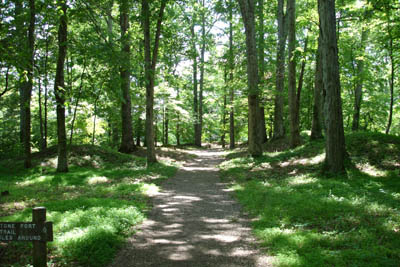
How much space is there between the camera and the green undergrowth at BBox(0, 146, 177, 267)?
4.38m

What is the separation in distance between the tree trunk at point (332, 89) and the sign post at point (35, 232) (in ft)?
27.9

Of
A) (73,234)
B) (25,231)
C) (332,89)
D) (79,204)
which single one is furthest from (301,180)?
(25,231)

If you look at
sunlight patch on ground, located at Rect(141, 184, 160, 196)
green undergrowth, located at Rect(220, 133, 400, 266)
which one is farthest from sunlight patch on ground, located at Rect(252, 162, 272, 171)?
sunlight patch on ground, located at Rect(141, 184, 160, 196)

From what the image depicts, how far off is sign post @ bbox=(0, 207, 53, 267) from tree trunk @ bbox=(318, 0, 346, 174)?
8516mm

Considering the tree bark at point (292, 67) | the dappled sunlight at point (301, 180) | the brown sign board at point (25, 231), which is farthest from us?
the tree bark at point (292, 67)

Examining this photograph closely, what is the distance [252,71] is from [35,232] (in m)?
13.3

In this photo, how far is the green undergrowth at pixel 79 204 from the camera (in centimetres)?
438

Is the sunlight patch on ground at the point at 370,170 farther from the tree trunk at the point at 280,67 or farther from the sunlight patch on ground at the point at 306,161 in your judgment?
the tree trunk at the point at 280,67

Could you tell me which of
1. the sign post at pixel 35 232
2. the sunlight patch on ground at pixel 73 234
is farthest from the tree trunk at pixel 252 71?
the sign post at pixel 35 232

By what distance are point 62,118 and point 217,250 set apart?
10.5 metres

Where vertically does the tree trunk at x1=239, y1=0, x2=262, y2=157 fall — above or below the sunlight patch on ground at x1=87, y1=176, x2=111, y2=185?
above

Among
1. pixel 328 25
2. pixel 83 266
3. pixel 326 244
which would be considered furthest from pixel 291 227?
pixel 328 25

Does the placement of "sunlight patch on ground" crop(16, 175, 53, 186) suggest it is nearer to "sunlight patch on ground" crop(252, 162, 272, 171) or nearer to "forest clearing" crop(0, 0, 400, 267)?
"forest clearing" crop(0, 0, 400, 267)

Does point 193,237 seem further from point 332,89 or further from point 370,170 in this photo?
point 370,170
